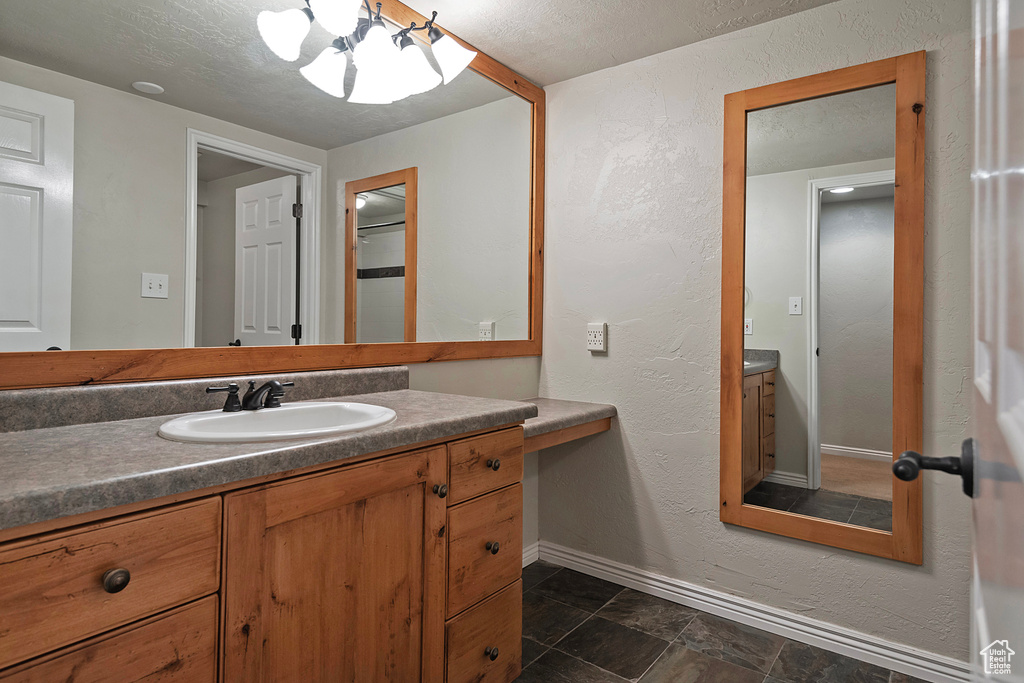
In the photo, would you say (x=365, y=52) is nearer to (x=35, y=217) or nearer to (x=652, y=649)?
(x=35, y=217)

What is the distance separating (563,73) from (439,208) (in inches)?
34.6

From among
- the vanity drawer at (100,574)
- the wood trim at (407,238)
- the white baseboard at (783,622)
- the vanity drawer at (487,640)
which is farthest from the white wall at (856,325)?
the vanity drawer at (100,574)

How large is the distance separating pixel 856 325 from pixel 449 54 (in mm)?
1715

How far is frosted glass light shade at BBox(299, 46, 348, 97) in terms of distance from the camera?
1681mm

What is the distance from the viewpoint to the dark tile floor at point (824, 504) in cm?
179

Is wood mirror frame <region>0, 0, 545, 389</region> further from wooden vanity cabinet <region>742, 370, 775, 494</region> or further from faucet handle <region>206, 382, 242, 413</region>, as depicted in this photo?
wooden vanity cabinet <region>742, 370, 775, 494</region>

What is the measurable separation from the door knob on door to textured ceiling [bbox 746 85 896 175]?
5.04 ft

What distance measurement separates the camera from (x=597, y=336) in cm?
241

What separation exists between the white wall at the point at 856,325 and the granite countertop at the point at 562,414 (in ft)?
2.64

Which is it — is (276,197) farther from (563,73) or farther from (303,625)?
(563,73)

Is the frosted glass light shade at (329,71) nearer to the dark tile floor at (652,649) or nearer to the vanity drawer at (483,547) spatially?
the vanity drawer at (483,547)

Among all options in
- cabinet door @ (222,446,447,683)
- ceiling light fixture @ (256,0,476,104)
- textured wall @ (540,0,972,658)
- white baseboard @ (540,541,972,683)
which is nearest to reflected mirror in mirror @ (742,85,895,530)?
textured wall @ (540,0,972,658)

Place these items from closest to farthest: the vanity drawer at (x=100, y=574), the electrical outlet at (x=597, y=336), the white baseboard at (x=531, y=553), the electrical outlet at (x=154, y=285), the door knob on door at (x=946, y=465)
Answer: the door knob on door at (x=946, y=465)
the vanity drawer at (x=100, y=574)
the electrical outlet at (x=154, y=285)
the electrical outlet at (x=597, y=336)
the white baseboard at (x=531, y=553)

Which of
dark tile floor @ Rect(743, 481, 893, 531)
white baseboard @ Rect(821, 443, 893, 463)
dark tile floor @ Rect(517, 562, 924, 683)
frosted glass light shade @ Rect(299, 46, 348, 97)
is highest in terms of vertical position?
frosted glass light shade @ Rect(299, 46, 348, 97)
